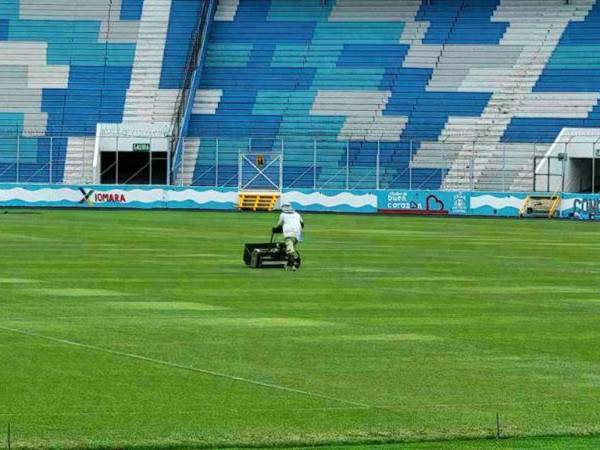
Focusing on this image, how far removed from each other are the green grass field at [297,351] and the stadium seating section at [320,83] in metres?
42.3

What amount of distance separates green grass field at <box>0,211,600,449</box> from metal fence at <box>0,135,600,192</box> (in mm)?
39340

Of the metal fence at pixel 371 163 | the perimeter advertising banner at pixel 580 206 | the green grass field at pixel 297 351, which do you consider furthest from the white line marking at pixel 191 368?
the metal fence at pixel 371 163

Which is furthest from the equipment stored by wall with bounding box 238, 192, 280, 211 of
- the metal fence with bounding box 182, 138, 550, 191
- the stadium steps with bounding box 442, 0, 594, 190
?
the stadium steps with bounding box 442, 0, 594, 190

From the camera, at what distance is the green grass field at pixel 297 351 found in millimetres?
15805

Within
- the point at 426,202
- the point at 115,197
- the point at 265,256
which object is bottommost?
the point at 265,256

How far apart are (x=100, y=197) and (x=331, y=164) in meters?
12.9

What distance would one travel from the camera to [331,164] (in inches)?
3401

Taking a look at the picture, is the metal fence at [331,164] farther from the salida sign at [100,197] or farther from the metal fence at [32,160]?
the salida sign at [100,197]

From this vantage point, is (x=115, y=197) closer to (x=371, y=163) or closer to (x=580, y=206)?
(x=371, y=163)

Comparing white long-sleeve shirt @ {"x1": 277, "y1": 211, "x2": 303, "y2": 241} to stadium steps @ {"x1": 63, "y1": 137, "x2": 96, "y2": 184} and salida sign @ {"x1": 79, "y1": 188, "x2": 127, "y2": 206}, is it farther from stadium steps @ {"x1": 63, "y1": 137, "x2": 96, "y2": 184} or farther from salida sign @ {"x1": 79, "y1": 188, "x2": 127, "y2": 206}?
stadium steps @ {"x1": 63, "y1": 137, "x2": 96, "y2": 184}

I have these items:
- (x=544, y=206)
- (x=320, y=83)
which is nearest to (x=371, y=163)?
(x=320, y=83)

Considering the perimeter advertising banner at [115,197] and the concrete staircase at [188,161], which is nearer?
the perimeter advertising banner at [115,197]

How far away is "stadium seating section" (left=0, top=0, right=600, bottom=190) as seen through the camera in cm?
8600

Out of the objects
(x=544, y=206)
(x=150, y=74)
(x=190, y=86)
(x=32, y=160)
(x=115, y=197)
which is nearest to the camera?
(x=544, y=206)
